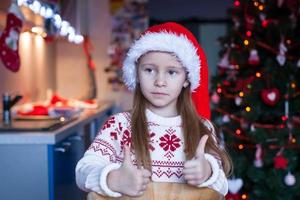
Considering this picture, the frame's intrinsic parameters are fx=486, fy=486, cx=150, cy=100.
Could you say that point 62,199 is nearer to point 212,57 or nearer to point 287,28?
point 287,28

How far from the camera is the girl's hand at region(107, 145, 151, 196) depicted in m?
1.06

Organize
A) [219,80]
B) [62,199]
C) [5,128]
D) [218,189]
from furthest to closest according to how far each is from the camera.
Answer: [219,80] → [62,199] → [5,128] → [218,189]

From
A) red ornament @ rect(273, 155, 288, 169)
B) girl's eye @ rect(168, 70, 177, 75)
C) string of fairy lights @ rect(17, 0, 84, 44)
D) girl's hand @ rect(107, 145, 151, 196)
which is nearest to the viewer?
girl's hand @ rect(107, 145, 151, 196)

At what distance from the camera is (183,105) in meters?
1.42

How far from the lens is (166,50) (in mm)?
1336

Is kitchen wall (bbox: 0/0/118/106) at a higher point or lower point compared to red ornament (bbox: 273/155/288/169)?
higher

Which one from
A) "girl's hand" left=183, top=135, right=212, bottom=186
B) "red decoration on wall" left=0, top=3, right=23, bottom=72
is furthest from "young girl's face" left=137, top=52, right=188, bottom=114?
"red decoration on wall" left=0, top=3, right=23, bottom=72

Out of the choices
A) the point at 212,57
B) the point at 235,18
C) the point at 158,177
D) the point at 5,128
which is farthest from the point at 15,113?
the point at 212,57

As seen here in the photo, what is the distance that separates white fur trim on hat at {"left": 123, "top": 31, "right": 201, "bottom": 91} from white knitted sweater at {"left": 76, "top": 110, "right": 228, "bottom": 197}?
12cm

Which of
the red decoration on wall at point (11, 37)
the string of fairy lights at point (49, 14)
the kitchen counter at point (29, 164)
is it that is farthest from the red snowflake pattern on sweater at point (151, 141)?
the red decoration on wall at point (11, 37)

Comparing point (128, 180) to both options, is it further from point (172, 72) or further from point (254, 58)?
point (254, 58)

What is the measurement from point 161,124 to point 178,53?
0.67 ft

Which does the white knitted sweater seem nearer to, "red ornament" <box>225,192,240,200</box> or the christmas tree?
the christmas tree

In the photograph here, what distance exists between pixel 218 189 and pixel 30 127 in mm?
1201
